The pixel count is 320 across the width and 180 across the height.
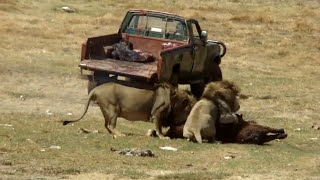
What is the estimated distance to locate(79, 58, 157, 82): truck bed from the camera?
45.2 feet

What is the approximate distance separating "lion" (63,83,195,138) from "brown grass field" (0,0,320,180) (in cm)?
37

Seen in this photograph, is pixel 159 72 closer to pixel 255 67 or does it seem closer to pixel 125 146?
pixel 125 146

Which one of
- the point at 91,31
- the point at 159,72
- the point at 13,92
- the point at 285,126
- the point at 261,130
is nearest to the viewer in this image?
the point at 261,130

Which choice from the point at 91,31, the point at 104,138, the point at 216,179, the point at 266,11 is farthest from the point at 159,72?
the point at 266,11

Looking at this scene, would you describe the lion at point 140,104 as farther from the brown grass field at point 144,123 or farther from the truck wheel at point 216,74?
the truck wheel at point 216,74

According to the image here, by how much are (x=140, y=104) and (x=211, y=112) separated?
1118mm

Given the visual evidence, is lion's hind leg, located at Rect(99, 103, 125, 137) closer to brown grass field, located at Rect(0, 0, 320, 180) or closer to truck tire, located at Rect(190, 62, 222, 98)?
brown grass field, located at Rect(0, 0, 320, 180)

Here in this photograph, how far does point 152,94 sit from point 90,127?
1386 millimetres

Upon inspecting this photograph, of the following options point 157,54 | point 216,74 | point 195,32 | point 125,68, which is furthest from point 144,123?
point 195,32

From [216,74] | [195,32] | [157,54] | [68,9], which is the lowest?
[68,9]

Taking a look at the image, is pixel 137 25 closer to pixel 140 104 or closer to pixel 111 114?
pixel 140 104

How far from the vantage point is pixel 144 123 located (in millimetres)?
15305

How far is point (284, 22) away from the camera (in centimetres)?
3278

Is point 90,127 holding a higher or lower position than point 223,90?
lower
